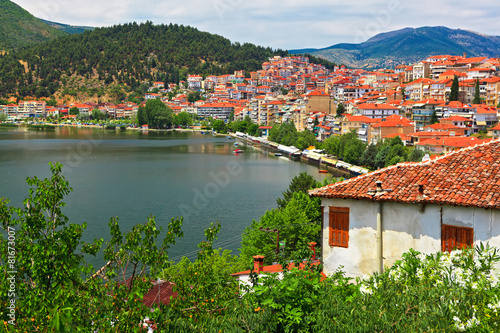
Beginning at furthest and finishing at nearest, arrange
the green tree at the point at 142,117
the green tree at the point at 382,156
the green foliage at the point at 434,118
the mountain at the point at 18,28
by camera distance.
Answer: the mountain at the point at 18,28
the green tree at the point at 142,117
the green foliage at the point at 434,118
the green tree at the point at 382,156

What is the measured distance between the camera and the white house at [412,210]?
4.36m

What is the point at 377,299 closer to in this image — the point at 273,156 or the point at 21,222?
the point at 21,222

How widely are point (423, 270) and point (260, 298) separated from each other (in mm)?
1086

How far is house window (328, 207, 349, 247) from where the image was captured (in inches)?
198

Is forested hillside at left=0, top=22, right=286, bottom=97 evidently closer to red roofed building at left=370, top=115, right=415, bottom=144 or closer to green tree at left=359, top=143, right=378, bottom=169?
red roofed building at left=370, top=115, right=415, bottom=144

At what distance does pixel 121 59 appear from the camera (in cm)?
12081

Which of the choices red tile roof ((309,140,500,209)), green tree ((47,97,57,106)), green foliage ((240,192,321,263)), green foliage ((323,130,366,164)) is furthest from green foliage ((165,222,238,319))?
green tree ((47,97,57,106))

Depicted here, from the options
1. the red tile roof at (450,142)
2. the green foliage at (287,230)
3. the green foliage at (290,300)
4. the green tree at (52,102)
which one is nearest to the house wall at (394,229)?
the green foliage at (290,300)

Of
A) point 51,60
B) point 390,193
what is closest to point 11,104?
point 51,60

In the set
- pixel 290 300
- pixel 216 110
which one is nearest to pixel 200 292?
pixel 290 300

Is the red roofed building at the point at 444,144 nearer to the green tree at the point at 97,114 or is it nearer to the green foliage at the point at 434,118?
the green foliage at the point at 434,118

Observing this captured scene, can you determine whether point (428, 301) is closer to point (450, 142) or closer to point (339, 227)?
point (339, 227)

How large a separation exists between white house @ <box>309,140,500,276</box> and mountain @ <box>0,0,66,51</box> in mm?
148719

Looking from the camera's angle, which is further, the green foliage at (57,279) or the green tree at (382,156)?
the green tree at (382,156)
